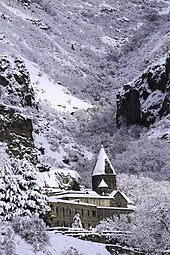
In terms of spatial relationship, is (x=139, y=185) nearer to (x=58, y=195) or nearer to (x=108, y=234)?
(x=58, y=195)

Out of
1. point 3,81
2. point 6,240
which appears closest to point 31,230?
point 6,240

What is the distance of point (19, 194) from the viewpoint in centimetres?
5094

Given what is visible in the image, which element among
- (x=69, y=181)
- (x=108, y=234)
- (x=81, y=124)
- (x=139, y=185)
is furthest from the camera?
(x=81, y=124)

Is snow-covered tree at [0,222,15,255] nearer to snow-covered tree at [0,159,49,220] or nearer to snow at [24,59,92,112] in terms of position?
snow-covered tree at [0,159,49,220]

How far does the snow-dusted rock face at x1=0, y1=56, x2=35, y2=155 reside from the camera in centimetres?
9356

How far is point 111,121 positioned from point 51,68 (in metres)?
23.6

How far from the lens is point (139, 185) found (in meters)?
103

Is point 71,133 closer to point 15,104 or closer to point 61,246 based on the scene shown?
point 15,104

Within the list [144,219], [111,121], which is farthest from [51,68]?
[144,219]

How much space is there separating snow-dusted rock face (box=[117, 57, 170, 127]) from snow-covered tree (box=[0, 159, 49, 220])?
324ft

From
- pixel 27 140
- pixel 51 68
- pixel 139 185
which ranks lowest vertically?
pixel 139 185

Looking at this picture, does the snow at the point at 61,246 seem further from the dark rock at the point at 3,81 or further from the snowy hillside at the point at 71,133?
the dark rock at the point at 3,81

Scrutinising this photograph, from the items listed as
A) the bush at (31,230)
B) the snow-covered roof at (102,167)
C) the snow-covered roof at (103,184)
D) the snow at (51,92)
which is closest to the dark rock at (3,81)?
the snow at (51,92)

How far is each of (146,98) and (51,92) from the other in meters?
23.1
